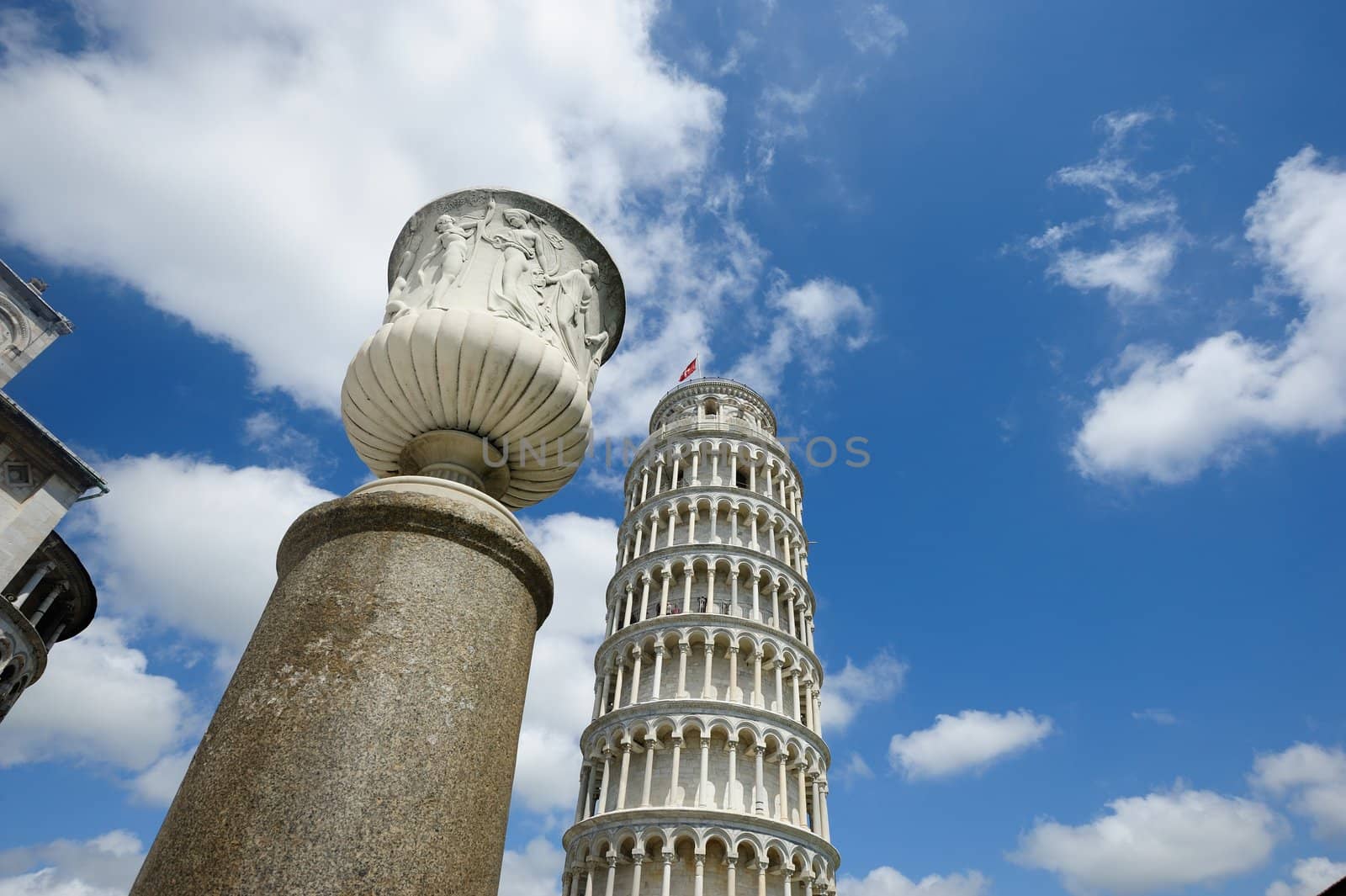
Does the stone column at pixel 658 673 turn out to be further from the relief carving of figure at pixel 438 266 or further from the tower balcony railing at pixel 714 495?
the relief carving of figure at pixel 438 266

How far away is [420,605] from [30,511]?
72.6ft

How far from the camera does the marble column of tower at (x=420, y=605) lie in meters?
2.57

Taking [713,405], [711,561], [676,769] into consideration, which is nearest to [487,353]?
[676,769]

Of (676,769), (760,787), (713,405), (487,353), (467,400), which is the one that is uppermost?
(713,405)

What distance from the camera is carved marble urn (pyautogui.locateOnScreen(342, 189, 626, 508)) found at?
12.7 ft

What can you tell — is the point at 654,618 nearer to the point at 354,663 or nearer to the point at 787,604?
the point at 787,604

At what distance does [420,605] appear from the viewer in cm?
320

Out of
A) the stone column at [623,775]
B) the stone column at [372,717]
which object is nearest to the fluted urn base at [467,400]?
the stone column at [372,717]

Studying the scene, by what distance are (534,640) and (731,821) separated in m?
21.9

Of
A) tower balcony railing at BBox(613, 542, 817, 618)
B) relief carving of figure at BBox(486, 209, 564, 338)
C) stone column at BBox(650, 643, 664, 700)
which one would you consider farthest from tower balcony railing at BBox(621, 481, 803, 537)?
relief carving of figure at BBox(486, 209, 564, 338)

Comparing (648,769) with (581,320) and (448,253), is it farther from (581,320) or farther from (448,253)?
(448,253)

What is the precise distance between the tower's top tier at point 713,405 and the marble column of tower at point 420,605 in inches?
1319

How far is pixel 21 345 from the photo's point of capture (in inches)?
861

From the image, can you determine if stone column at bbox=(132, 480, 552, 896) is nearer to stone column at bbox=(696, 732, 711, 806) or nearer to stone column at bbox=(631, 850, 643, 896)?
stone column at bbox=(631, 850, 643, 896)
